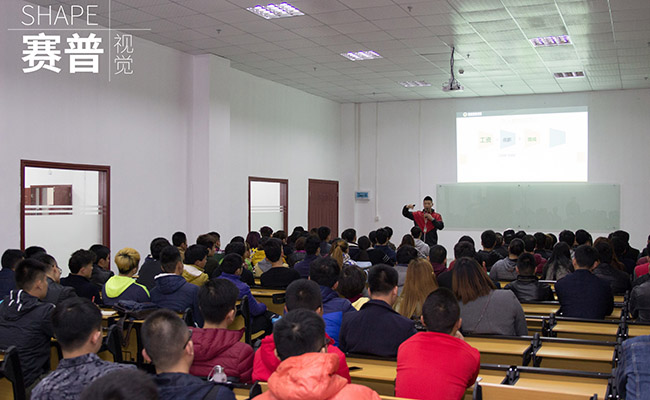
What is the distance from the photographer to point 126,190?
30.2 ft

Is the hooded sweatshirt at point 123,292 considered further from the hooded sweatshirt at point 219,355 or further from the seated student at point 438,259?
the seated student at point 438,259

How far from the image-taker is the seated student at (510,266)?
6.13m

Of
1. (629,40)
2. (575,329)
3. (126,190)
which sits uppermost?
(629,40)

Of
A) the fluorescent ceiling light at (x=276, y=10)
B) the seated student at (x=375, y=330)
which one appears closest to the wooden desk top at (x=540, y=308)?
the seated student at (x=375, y=330)

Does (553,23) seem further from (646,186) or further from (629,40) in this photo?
(646,186)

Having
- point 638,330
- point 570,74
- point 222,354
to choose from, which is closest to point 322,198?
point 570,74

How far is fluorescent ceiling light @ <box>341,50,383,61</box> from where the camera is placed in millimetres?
10315

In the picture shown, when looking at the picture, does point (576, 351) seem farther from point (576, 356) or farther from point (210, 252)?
point (210, 252)

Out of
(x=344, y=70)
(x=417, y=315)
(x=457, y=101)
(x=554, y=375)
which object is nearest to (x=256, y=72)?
(x=344, y=70)

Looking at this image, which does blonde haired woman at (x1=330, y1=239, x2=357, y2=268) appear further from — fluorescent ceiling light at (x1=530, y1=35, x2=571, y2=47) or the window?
fluorescent ceiling light at (x1=530, y1=35, x2=571, y2=47)

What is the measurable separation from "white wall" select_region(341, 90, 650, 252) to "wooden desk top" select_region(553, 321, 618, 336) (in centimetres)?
1006

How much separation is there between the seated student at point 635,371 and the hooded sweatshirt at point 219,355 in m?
1.58

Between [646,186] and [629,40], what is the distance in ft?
15.9

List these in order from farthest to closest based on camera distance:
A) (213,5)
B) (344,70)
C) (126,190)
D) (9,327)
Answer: (344,70)
(126,190)
(213,5)
(9,327)
